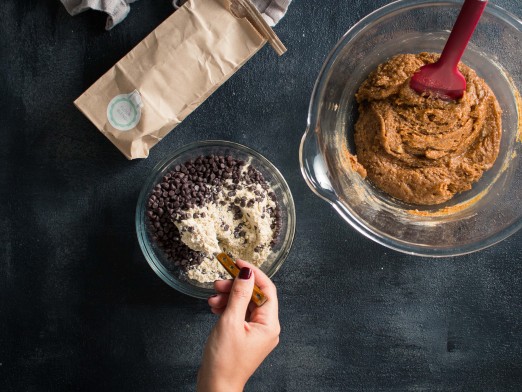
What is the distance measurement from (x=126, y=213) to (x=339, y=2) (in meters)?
1.29

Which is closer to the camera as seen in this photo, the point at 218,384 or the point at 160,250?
the point at 218,384

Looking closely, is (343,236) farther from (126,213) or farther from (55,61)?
(55,61)

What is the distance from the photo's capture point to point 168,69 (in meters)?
2.11

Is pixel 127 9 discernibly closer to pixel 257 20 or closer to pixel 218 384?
pixel 257 20

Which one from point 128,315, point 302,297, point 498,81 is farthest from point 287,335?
point 498,81

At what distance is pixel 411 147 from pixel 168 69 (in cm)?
101

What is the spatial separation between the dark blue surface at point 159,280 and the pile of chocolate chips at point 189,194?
14 centimetres

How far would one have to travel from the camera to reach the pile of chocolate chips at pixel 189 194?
7.10 feet

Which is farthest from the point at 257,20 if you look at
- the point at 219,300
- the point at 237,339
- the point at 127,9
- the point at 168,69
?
the point at 237,339

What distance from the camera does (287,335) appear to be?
2320 millimetres

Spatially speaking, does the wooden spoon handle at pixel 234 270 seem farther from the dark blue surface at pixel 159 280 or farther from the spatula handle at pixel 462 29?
the spatula handle at pixel 462 29

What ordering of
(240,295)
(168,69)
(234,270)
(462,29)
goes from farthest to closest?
(168,69) < (234,270) < (240,295) < (462,29)

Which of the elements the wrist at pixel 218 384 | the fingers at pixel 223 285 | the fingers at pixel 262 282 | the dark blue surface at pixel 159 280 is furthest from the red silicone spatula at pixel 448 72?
the wrist at pixel 218 384

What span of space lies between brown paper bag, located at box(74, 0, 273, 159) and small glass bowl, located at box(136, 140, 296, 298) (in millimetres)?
162
